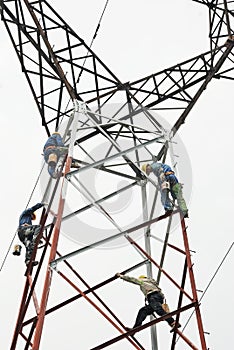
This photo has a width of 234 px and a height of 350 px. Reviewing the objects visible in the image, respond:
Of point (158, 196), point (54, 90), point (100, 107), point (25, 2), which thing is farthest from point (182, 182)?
point (25, 2)

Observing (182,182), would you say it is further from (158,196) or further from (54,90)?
(54,90)

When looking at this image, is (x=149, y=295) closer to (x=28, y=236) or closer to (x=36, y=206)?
(x=28, y=236)

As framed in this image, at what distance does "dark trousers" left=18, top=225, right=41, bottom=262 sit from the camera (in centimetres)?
1648

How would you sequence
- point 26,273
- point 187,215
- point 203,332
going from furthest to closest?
point 26,273 < point 187,215 < point 203,332

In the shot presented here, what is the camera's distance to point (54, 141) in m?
16.2

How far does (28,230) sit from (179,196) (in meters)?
3.86

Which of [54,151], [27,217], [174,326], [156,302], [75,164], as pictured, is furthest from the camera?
[27,217]

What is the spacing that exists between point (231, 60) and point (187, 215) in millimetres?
5226

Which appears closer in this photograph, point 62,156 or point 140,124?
point 62,156

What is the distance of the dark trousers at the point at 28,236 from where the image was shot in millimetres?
16484

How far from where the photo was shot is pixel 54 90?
17.3 m

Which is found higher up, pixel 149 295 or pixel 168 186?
pixel 168 186

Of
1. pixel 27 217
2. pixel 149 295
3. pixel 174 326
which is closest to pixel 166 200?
pixel 149 295

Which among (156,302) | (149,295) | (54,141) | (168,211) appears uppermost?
(54,141)
